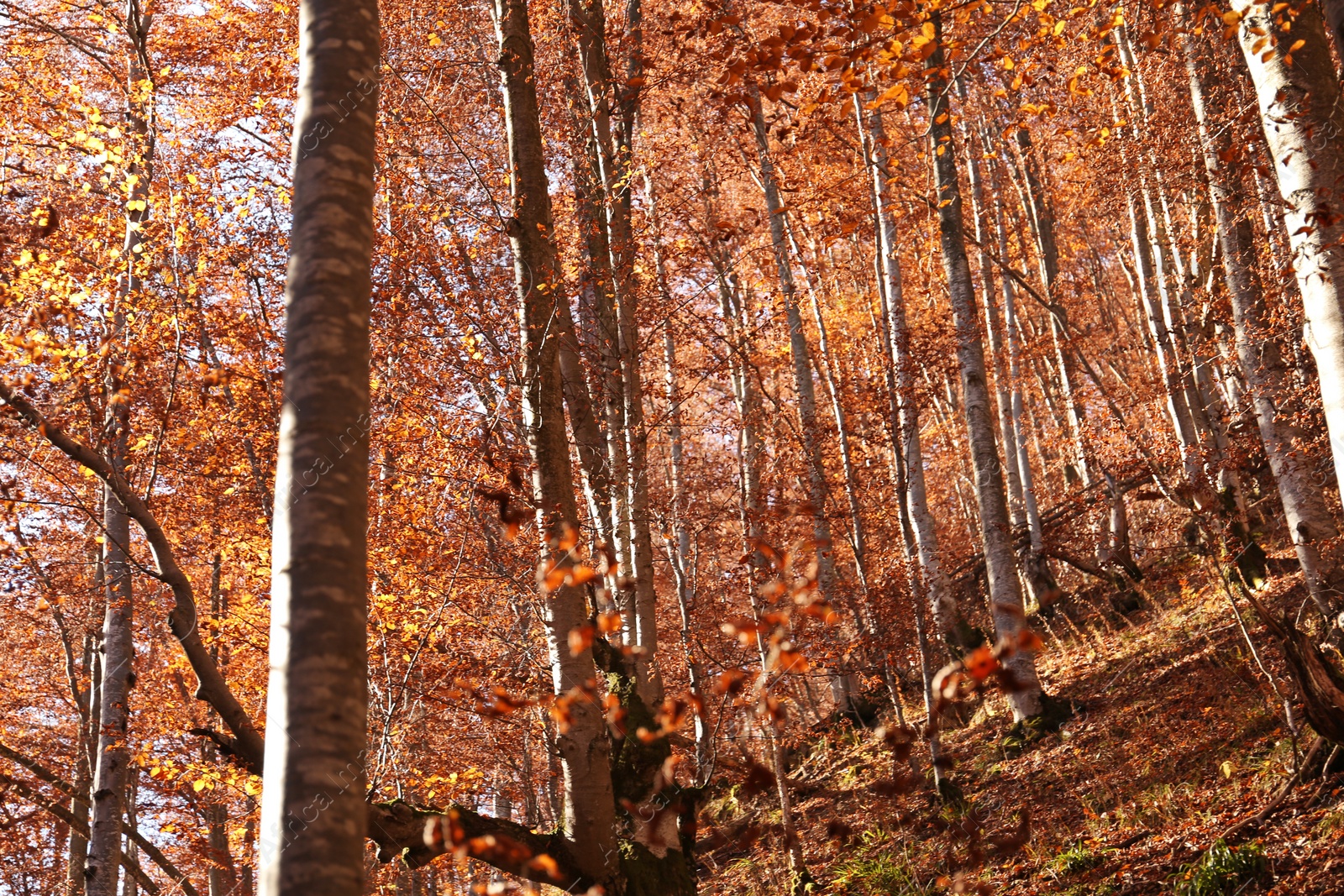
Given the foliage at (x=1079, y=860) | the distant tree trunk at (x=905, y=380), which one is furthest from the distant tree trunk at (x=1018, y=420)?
the foliage at (x=1079, y=860)

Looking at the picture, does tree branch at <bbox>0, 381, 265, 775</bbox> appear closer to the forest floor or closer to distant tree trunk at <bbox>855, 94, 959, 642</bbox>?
the forest floor

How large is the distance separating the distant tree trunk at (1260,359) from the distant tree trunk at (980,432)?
7.01 ft

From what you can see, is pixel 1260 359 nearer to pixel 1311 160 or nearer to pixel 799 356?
pixel 1311 160

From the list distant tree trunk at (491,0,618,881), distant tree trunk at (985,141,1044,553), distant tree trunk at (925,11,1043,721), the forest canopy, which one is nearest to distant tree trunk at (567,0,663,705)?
Result: the forest canopy

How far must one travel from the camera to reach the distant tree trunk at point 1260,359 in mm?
6738

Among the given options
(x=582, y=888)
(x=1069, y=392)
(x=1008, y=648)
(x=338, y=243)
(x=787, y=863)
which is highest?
(x=1069, y=392)

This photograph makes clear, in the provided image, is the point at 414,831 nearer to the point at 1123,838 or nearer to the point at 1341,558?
the point at 1123,838

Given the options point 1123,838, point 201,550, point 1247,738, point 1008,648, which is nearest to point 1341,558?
point 1247,738

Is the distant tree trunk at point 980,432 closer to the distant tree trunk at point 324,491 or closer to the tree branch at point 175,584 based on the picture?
the tree branch at point 175,584

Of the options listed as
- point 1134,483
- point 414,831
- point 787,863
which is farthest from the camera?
point 1134,483

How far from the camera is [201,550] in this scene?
13.2 m

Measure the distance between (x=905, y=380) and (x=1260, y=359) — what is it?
10.5 feet

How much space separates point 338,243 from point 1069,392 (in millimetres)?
12685

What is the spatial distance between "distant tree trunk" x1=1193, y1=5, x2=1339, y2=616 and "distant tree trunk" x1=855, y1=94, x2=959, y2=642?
2.74 meters
